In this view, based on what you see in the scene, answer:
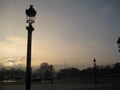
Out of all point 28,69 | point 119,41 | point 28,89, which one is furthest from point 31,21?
point 119,41

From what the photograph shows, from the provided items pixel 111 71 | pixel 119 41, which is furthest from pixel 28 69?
pixel 111 71

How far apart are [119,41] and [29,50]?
995 cm

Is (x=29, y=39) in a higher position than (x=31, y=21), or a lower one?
lower

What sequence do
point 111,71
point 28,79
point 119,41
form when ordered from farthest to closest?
point 111,71 → point 119,41 → point 28,79

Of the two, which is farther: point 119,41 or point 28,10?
point 119,41

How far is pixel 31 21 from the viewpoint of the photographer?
580 inches

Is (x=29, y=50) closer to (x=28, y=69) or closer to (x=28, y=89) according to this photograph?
(x=28, y=69)


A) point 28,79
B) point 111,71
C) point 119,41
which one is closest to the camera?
point 28,79

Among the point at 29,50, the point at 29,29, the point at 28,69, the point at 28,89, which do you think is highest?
the point at 29,29

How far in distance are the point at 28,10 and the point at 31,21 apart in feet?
1.97

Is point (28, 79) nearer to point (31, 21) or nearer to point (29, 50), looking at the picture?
point (29, 50)

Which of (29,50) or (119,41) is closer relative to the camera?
(29,50)

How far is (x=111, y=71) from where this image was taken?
13212cm

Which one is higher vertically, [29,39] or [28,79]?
[29,39]
